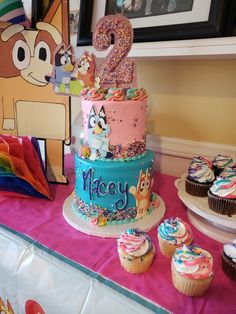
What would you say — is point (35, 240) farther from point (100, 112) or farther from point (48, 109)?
point (48, 109)

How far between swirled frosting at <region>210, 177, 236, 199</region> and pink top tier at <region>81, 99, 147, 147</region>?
0.23m

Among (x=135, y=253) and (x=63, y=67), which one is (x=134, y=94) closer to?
(x=63, y=67)

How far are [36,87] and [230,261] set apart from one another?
2.52 feet

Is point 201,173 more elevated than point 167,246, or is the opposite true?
point 201,173

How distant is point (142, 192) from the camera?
2.41 ft

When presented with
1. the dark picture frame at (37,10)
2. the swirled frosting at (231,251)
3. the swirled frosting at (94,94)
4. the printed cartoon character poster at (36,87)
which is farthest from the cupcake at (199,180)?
the dark picture frame at (37,10)

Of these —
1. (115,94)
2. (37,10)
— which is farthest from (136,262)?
(37,10)

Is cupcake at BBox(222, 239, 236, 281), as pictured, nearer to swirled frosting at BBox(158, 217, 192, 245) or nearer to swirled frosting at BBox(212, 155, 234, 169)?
swirled frosting at BBox(158, 217, 192, 245)

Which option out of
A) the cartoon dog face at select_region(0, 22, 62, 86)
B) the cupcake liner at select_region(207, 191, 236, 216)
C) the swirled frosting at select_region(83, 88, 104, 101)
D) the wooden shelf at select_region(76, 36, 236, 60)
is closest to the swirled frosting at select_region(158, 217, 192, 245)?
the cupcake liner at select_region(207, 191, 236, 216)

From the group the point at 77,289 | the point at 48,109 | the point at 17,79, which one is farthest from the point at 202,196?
the point at 17,79

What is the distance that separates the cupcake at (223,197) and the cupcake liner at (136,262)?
0.21 meters

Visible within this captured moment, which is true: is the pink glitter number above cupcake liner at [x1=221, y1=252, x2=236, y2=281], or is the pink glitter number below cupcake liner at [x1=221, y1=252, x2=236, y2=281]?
above

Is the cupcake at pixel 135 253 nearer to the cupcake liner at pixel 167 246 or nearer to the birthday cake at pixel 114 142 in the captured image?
the cupcake liner at pixel 167 246

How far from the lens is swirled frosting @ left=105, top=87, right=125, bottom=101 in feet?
2.19
